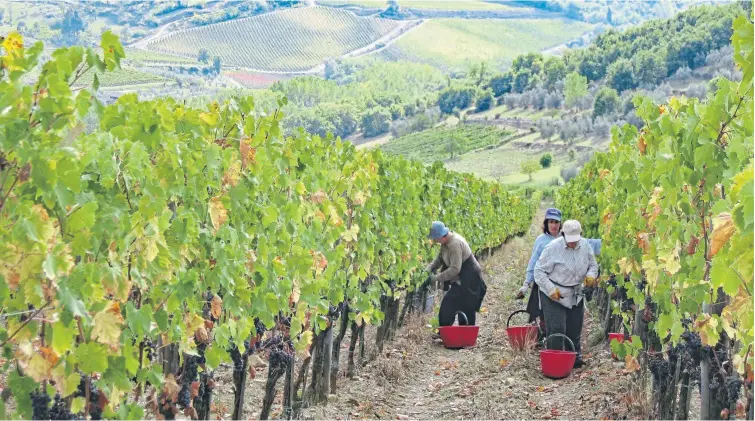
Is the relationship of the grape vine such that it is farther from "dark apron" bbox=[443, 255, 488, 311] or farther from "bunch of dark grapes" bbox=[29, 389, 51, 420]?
"dark apron" bbox=[443, 255, 488, 311]

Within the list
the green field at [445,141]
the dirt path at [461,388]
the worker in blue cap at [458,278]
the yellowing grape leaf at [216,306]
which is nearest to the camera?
the yellowing grape leaf at [216,306]

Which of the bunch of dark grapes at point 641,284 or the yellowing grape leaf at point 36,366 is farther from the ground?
the bunch of dark grapes at point 641,284

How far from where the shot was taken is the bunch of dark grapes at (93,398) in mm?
3641

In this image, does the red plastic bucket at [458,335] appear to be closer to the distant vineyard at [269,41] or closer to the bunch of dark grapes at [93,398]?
the bunch of dark grapes at [93,398]

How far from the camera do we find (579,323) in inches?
337

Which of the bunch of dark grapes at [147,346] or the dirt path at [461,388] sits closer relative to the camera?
the bunch of dark grapes at [147,346]

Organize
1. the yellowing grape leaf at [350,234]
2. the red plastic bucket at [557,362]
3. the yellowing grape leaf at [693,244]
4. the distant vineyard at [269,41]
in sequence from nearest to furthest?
the yellowing grape leaf at [693,244] < the yellowing grape leaf at [350,234] < the red plastic bucket at [557,362] < the distant vineyard at [269,41]

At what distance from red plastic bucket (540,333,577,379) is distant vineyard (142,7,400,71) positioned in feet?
469

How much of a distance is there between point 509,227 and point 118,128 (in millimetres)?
23613

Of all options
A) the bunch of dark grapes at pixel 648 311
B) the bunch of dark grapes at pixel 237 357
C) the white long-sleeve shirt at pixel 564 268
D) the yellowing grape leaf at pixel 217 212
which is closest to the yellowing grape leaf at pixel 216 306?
the yellowing grape leaf at pixel 217 212

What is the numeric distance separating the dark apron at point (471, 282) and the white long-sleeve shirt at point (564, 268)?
1928 mm

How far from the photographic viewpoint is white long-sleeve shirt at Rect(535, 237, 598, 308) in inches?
324

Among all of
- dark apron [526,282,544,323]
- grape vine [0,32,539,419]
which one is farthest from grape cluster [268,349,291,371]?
dark apron [526,282,544,323]

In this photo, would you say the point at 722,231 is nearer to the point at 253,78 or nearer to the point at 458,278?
the point at 458,278
